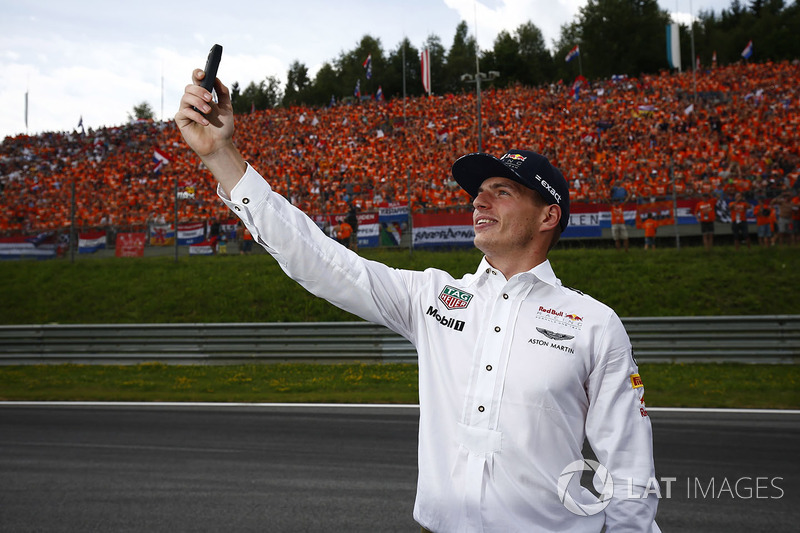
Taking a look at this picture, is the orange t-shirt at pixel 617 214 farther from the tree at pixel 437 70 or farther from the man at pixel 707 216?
the tree at pixel 437 70

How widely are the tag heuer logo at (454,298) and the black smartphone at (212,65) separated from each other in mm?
978

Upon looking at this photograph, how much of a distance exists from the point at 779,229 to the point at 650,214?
2.84m

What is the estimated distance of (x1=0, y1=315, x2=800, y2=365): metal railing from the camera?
11.9 metres

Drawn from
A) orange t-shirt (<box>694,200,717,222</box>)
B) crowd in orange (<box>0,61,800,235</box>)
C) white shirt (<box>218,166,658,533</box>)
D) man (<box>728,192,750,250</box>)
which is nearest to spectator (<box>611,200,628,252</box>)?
crowd in orange (<box>0,61,800,235</box>)

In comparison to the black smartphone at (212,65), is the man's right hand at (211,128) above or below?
below

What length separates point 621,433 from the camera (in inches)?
83.1

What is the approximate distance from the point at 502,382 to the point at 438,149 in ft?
91.9

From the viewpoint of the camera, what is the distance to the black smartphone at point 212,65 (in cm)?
197

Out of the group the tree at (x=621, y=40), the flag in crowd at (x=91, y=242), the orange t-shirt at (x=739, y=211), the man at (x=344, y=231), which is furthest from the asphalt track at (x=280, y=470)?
the tree at (x=621, y=40)

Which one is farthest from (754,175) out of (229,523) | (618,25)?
(618,25)

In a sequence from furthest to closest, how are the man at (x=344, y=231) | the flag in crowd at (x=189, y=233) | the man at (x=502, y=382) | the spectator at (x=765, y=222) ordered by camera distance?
1. the flag in crowd at (x=189, y=233)
2. the man at (x=344, y=231)
3. the spectator at (x=765, y=222)
4. the man at (x=502, y=382)

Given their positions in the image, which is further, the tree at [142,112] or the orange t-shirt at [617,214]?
the tree at [142,112]

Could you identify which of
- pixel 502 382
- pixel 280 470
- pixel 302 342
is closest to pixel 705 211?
pixel 302 342

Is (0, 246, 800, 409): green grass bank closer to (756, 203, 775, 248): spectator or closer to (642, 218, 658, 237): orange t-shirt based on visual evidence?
(756, 203, 775, 248): spectator
